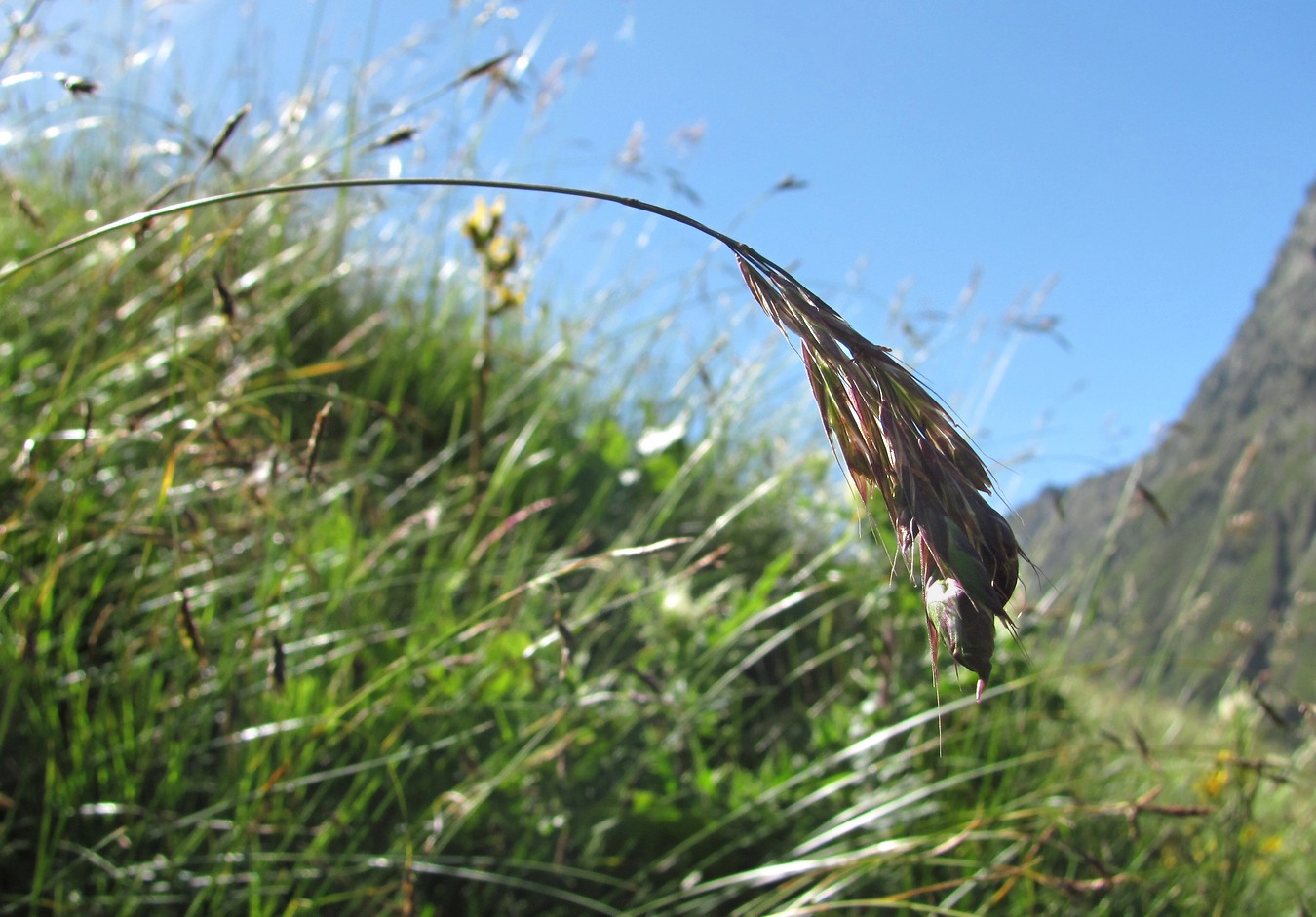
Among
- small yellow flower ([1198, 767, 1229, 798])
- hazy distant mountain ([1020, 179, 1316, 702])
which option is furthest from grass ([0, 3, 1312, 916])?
hazy distant mountain ([1020, 179, 1316, 702])

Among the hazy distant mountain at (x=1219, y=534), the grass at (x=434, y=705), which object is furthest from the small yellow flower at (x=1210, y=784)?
the hazy distant mountain at (x=1219, y=534)

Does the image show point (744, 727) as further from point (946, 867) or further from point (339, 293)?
point (339, 293)

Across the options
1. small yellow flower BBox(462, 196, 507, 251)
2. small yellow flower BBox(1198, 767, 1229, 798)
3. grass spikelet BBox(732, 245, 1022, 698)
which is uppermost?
small yellow flower BBox(462, 196, 507, 251)

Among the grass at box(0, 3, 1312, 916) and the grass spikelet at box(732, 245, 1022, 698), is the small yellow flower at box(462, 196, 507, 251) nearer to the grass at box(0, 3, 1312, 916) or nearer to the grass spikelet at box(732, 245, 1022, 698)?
the grass at box(0, 3, 1312, 916)

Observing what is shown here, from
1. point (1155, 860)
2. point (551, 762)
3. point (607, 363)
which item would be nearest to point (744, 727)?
point (551, 762)

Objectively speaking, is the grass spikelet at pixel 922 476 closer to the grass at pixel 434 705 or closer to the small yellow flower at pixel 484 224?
the grass at pixel 434 705
